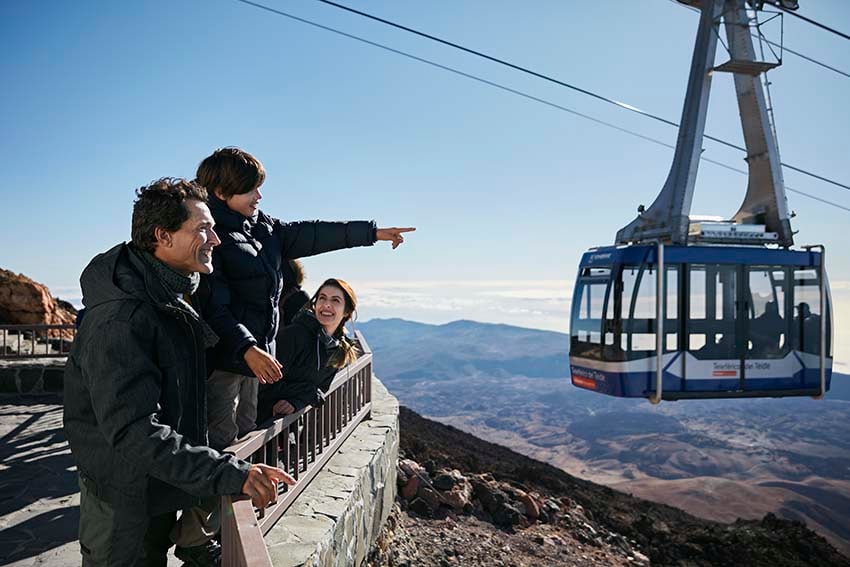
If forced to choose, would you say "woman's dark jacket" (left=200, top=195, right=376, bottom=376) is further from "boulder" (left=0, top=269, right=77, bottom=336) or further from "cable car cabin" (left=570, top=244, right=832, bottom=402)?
"boulder" (left=0, top=269, right=77, bottom=336)

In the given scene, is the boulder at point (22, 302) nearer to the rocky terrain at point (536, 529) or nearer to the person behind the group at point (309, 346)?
the rocky terrain at point (536, 529)

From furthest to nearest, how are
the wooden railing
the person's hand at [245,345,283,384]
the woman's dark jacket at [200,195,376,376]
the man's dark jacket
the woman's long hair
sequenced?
the woman's long hair, the woman's dark jacket at [200,195,376,376], the person's hand at [245,345,283,384], the wooden railing, the man's dark jacket

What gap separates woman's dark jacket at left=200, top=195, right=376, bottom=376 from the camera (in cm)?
264

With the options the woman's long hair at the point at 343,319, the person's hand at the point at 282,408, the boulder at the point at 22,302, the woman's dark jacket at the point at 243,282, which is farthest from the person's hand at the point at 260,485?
the boulder at the point at 22,302

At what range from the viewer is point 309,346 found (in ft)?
13.7

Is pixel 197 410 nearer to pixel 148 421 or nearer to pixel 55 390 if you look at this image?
pixel 148 421

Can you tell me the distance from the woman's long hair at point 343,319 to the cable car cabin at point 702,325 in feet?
17.6

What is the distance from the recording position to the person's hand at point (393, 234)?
144 inches

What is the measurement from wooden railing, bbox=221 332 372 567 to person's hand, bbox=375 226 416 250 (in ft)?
4.32

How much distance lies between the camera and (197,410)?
6.81 feet

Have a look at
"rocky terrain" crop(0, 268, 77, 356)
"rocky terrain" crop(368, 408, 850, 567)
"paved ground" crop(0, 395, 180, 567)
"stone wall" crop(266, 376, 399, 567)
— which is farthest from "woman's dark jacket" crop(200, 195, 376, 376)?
"rocky terrain" crop(0, 268, 77, 356)

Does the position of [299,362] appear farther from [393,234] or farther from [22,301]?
[22,301]

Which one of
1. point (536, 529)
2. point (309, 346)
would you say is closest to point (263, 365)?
point (309, 346)

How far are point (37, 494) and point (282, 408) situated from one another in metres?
2.56
